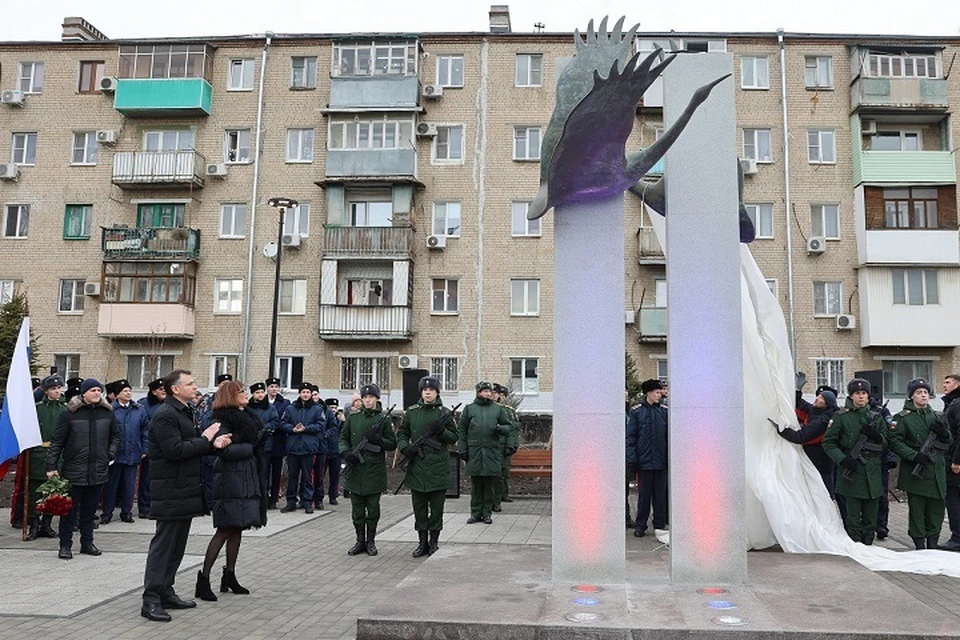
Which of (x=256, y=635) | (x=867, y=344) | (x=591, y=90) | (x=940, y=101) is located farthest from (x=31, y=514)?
(x=940, y=101)

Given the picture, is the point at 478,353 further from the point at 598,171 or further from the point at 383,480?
the point at 598,171

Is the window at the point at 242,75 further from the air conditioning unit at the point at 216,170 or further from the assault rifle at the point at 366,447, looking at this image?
the assault rifle at the point at 366,447

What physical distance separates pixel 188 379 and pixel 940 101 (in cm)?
3266

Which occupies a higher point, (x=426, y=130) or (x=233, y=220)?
(x=426, y=130)

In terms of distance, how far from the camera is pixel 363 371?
1321 inches

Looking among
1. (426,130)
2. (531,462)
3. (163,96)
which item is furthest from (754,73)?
(531,462)

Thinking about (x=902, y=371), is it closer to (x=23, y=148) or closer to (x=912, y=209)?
(x=912, y=209)

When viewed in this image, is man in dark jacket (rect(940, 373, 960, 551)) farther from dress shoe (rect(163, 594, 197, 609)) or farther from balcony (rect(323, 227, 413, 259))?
balcony (rect(323, 227, 413, 259))

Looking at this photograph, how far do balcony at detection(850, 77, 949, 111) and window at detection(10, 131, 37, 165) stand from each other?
1260 inches

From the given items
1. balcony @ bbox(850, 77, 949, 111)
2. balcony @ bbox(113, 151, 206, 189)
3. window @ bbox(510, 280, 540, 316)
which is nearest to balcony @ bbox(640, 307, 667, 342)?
window @ bbox(510, 280, 540, 316)

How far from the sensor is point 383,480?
10312 mm

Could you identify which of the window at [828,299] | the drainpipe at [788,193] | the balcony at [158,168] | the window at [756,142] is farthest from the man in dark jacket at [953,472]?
the balcony at [158,168]

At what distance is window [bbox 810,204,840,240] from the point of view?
108ft

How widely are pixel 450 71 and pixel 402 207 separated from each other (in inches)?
228
